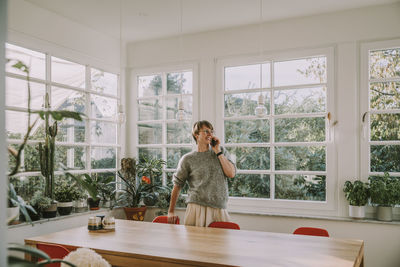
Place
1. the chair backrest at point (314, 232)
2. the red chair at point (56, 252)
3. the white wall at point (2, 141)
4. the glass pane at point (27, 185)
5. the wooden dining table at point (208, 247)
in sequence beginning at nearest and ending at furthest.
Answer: the white wall at point (2, 141), the wooden dining table at point (208, 247), the red chair at point (56, 252), the chair backrest at point (314, 232), the glass pane at point (27, 185)

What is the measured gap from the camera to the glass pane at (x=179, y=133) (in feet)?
16.0

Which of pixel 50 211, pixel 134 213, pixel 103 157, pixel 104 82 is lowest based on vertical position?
pixel 134 213

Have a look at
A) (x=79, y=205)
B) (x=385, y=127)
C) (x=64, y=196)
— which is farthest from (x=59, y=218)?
(x=385, y=127)

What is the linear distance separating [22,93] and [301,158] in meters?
3.24

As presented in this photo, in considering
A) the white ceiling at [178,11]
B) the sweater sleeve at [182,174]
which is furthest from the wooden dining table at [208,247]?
the white ceiling at [178,11]

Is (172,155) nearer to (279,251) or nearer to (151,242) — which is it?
(151,242)

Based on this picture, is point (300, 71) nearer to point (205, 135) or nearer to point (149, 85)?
point (205, 135)

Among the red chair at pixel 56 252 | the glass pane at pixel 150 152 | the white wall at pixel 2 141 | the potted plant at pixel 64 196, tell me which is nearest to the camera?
the white wall at pixel 2 141

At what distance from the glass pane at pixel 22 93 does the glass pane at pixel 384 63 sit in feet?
12.2

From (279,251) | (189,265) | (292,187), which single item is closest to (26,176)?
(189,265)

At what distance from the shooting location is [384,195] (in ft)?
11.6

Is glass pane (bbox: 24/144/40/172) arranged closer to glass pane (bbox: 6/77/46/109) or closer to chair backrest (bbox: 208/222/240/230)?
glass pane (bbox: 6/77/46/109)

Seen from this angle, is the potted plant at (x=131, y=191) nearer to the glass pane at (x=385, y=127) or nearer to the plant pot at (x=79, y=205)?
the plant pot at (x=79, y=205)

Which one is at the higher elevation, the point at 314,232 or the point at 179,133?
the point at 179,133
